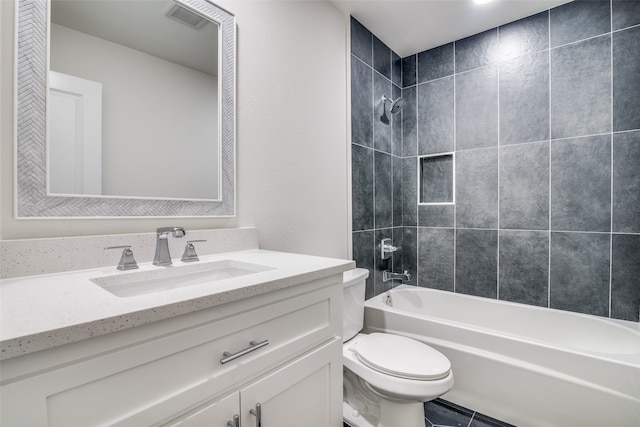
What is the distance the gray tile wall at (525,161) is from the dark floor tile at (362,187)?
0.01 metres

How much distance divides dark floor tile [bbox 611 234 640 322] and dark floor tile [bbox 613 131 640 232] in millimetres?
77

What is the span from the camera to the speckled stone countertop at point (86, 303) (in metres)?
0.45

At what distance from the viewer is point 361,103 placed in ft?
7.07

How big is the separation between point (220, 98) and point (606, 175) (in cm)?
226

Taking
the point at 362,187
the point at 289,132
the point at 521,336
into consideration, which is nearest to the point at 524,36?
the point at 362,187

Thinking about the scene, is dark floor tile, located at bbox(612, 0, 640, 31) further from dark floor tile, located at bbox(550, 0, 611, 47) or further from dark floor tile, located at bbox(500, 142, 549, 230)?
dark floor tile, located at bbox(500, 142, 549, 230)

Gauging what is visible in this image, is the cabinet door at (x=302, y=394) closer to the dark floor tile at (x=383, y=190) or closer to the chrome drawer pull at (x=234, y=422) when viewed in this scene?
the chrome drawer pull at (x=234, y=422)

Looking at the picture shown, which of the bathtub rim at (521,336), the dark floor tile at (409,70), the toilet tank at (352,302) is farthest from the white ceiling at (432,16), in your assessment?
the bathtub rim at (521,336)

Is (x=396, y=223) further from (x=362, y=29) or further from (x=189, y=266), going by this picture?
(x=189, y=266)

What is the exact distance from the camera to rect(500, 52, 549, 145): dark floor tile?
2.03 meters

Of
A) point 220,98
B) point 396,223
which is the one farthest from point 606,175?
point 220,98

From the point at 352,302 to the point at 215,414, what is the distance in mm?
1118

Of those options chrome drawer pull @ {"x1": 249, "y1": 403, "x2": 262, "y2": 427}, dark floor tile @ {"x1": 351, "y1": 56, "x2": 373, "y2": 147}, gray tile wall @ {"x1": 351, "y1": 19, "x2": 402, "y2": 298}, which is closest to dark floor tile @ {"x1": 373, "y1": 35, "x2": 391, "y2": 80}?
gray tile wall @ {"x1": 351, "y1": 19, "x2": 402, "y2": 298}

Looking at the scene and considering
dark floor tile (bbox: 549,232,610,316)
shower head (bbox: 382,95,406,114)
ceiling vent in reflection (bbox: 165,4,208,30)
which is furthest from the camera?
shower head (bbox: 382,95,406,114)
